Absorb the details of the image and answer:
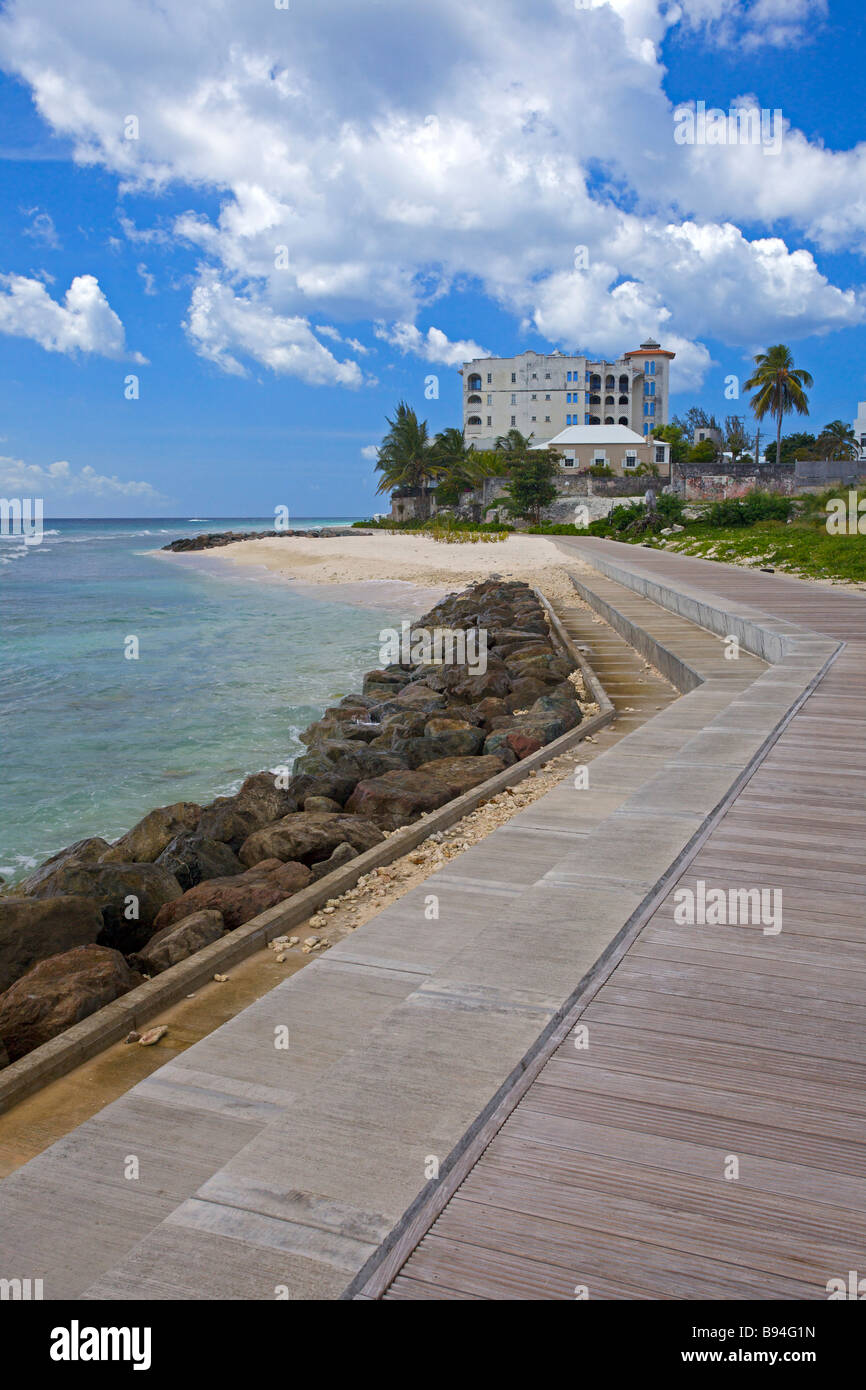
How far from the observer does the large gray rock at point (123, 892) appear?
611 centimetres

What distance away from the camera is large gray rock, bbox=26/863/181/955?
20.0 ft

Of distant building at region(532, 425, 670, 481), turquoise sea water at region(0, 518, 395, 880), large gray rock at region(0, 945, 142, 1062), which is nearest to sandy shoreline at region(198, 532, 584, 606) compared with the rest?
turquoise sea water at region(0, 518, 395, 880)

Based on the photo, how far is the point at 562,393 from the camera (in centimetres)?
9506

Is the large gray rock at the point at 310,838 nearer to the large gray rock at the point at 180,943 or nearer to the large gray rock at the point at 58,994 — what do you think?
the large gray rock at the point at 180,943

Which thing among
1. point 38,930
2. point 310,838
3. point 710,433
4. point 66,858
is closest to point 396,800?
point 310,838

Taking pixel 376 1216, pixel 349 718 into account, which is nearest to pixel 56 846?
pixel 349 718

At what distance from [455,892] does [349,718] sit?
8.47 m

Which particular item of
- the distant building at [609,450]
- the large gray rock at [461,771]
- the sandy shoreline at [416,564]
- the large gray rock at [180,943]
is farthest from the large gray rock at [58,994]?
the distant building at [609,450]

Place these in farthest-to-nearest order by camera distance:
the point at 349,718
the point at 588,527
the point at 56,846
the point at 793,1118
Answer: the point at 588,527 < the point at 349,718 < the point at 56,846 < the point at 793,1118

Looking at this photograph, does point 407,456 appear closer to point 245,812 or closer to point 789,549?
point 789,549

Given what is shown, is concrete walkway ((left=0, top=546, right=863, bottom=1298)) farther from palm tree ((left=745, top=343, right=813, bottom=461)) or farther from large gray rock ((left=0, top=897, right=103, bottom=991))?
palm tree ((left=745, top=343, right=813, bottom=461))

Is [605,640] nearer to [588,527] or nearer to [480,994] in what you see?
[480,994]

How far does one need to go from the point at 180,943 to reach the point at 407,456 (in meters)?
78.0

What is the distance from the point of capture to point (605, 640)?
55.4 ft
